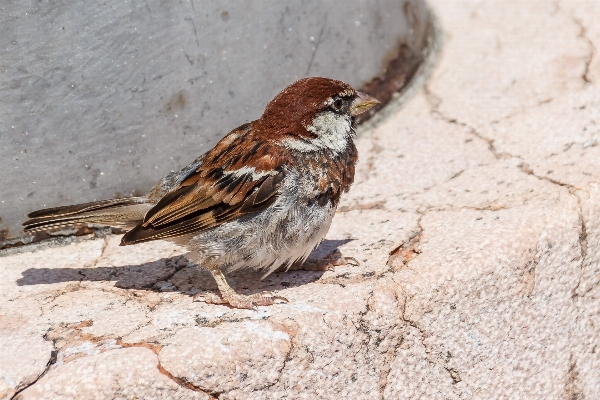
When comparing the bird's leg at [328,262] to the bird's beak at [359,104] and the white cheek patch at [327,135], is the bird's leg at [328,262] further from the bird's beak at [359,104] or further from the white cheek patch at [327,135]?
the bird's beak at [359,104]

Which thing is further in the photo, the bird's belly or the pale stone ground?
the bird's belly

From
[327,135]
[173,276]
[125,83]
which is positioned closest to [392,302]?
[327,135]

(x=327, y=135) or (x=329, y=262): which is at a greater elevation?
(x=327, y=135)

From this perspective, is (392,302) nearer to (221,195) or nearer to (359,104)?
(221,195)

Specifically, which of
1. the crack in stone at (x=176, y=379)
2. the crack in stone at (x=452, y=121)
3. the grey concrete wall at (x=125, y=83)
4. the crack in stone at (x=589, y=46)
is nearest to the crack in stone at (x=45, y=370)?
the crack in stone at (x=176, y=379)

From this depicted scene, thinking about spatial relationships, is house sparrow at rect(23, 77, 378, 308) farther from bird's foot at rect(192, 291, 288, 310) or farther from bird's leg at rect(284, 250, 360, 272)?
bird's leg at rect(284, 250, 360, 272)

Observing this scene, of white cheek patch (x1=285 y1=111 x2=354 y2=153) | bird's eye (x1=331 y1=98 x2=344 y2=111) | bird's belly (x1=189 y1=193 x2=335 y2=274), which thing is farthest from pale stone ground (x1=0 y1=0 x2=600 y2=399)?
bird's eye (x1=331 y1=98 x2=344 y2=111)

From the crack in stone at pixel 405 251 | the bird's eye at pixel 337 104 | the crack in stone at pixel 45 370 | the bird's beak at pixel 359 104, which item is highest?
the bird's eye at pixel 337 104

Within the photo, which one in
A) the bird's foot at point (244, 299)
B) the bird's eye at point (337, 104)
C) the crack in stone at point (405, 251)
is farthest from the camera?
the bird's eye at point (337, 104)
